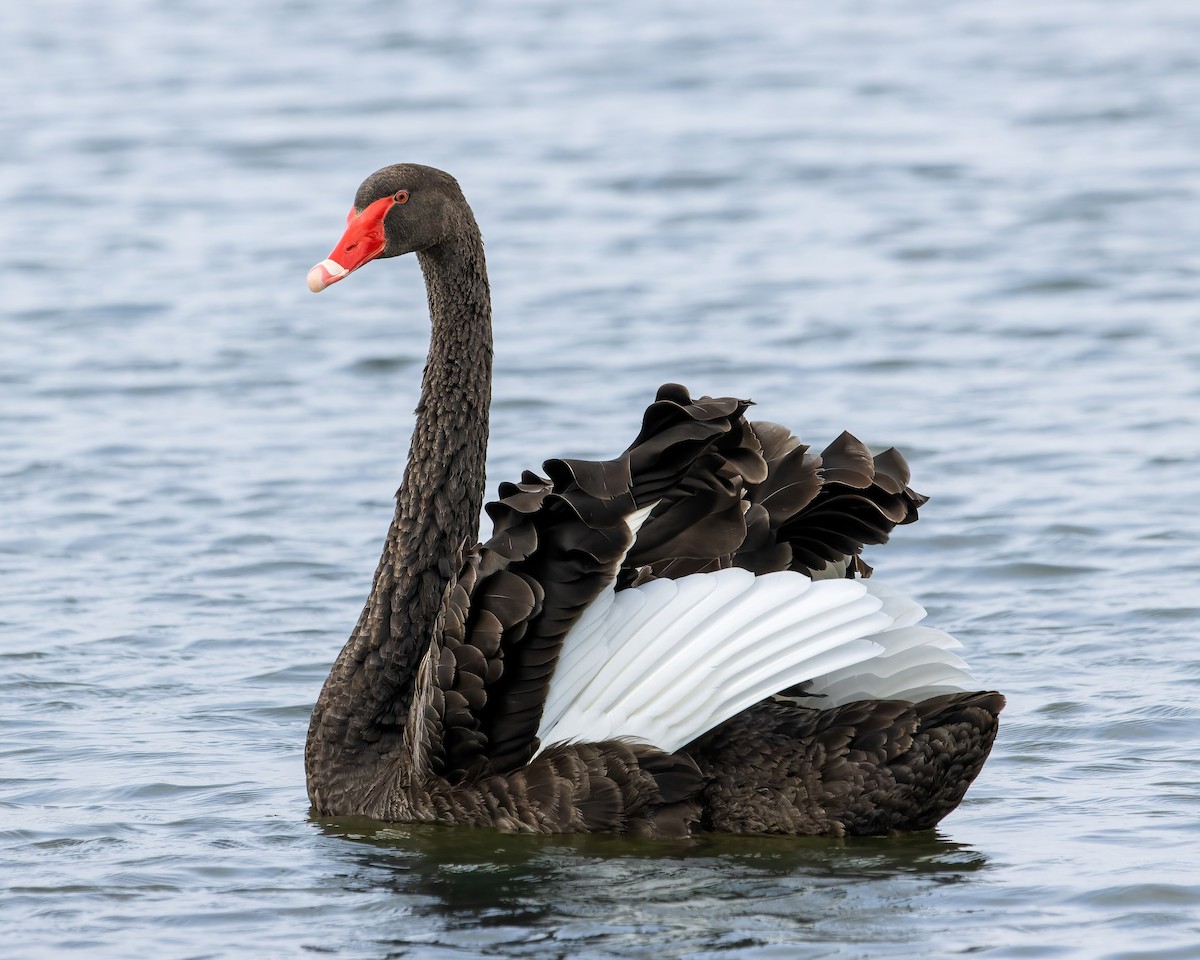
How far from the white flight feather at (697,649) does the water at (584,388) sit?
44cm

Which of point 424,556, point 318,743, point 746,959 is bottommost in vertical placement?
point 746,959

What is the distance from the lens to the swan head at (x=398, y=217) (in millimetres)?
6645

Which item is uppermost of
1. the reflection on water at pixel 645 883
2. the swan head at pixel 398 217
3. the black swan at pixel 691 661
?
the swan head at pixel 398 217

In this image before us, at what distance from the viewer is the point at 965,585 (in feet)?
29.7

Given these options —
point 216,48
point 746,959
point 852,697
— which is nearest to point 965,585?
point 852,697

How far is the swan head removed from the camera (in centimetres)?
664

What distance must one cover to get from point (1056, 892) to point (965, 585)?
3394 millimetres

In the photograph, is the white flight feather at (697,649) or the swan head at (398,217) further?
the swan head at (398,217)

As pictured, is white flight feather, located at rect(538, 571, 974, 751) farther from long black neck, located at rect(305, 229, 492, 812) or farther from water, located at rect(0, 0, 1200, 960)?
long black neck, located at rect(305, 229, 492, 812)

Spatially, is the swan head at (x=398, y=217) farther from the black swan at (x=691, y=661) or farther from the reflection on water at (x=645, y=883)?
the reflection on water at (x=645, y=883)

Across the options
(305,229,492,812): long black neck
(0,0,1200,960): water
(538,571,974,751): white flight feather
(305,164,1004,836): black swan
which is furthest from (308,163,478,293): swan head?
(0,0,1200,960): water

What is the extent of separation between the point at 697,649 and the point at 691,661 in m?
0.04

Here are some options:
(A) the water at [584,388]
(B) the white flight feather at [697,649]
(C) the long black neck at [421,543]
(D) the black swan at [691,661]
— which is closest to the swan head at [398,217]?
(C) the long black neck at [421,543]

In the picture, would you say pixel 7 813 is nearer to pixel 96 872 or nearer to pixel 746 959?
pixel 96 872
